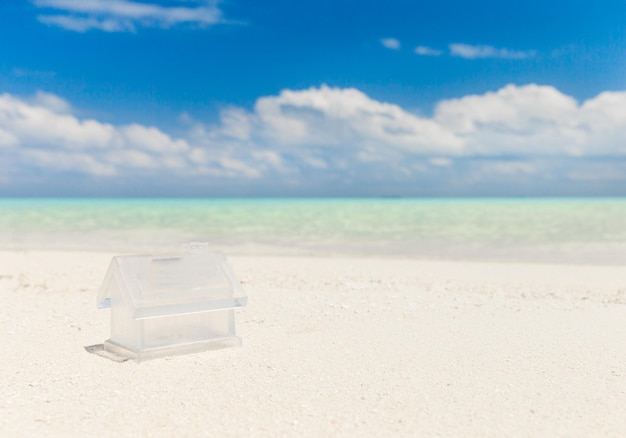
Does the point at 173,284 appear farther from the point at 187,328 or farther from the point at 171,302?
the point at 187,328

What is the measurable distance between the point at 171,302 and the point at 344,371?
159cm

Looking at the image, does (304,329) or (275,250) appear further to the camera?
(275,250)

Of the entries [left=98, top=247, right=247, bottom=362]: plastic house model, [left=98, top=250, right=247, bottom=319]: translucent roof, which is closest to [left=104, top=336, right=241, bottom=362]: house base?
[left=98, top=247, right=247, bottom=362]: plastic house model

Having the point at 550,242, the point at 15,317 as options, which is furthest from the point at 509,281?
the point at 550,242

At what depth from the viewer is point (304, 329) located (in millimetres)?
6508

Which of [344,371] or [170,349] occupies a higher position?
[170,349]

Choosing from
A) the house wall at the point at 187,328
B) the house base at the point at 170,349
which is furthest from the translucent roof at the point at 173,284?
the house base at the point at 170,349

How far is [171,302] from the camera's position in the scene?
5.01 metres

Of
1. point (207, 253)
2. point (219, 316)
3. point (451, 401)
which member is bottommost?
point (451, 401)

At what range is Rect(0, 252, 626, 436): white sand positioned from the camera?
378cm

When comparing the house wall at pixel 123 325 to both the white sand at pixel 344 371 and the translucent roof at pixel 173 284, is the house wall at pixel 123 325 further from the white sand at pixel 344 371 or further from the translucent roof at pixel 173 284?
the white sand at pixel 344 371

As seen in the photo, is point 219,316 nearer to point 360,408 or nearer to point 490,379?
point 360,408

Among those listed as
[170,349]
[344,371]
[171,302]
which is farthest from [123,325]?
[344,371]

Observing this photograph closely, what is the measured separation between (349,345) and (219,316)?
131 centimetres
